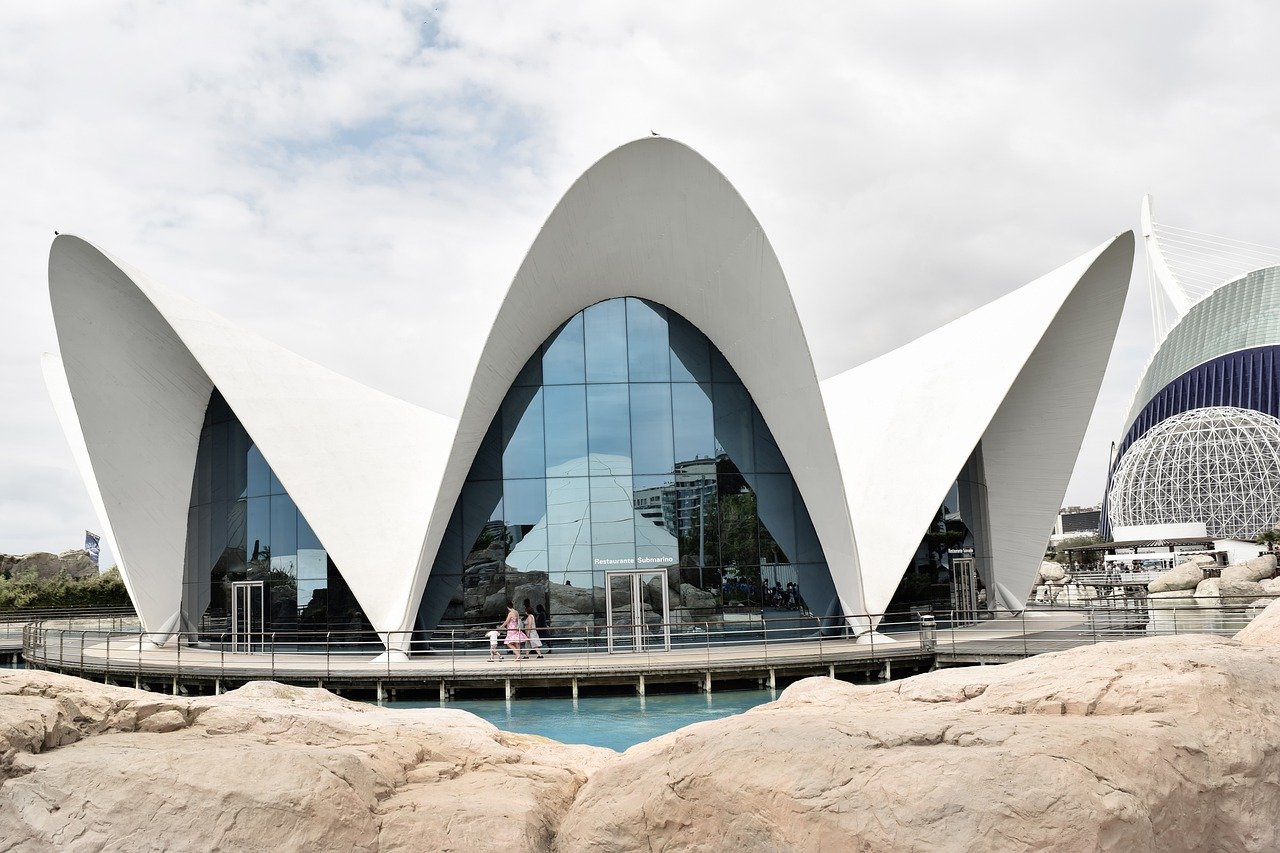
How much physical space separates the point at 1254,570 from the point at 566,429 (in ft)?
101

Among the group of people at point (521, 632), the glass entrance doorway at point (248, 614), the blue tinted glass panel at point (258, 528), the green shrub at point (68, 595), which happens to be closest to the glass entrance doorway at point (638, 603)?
the group of people at point (521, 632)

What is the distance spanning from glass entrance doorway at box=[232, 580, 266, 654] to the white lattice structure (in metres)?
70.4

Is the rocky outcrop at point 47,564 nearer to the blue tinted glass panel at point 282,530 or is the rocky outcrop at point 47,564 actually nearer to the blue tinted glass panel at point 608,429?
the blue tinted glass panel at point 282,530

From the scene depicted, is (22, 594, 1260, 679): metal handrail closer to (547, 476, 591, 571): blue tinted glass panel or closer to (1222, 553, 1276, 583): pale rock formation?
(547, 476, 591, 571): blue tinted glass panel

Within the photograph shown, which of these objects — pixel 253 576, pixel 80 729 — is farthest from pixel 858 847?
pixel 253 576

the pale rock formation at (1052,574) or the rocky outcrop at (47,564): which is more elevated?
the rocky outcrop at (47,564)

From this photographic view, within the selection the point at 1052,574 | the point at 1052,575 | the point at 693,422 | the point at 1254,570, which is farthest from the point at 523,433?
the point at 1052,574

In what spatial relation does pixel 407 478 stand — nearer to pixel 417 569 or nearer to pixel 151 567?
pixel 417 569

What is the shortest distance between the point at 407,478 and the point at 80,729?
16.8 metres

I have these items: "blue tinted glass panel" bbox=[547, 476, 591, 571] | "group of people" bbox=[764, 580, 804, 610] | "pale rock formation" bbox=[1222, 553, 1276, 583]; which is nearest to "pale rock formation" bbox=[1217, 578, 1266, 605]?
"pale rock formation" bbox=[1222, 553, 1276, 583]

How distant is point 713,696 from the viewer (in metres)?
16.3

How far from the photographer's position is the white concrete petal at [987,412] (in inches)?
805

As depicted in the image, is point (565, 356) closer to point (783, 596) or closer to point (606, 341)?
point (606, 341)

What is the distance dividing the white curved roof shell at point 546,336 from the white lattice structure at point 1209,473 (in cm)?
5744
